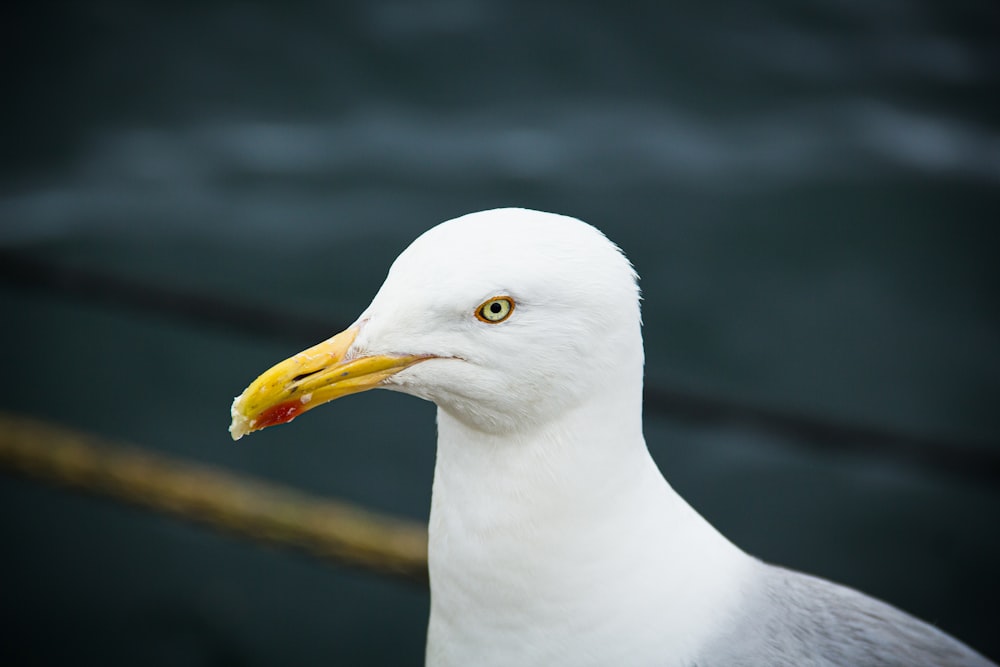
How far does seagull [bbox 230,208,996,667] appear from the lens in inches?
54.2

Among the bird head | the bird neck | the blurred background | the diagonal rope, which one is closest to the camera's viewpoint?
the bird head

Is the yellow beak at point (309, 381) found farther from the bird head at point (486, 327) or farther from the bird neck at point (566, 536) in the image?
the bird neck at point (566, 536)

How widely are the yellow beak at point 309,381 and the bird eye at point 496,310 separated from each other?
107 millimetres

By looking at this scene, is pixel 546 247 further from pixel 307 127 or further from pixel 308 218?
pixel 307 127

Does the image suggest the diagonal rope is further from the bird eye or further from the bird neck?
the bird eye

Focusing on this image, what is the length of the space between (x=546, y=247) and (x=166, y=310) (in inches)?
111

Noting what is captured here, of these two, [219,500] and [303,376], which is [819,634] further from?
[219,500]

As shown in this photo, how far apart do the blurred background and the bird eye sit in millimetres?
2037

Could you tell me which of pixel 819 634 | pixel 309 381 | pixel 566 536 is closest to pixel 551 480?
pixel 566 536

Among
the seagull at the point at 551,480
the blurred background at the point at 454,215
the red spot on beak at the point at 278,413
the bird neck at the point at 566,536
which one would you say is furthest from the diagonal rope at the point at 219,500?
the red spot on beak at the point at 278,413

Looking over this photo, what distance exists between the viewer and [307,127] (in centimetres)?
448

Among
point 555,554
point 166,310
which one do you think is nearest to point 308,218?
point 166,310

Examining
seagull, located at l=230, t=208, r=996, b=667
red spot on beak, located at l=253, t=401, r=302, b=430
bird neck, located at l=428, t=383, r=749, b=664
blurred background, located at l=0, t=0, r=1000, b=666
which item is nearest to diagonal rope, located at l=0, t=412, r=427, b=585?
blurred background, located at l=0, t=0, r=1000, b=666

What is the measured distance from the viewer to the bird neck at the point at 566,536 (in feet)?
4.85
